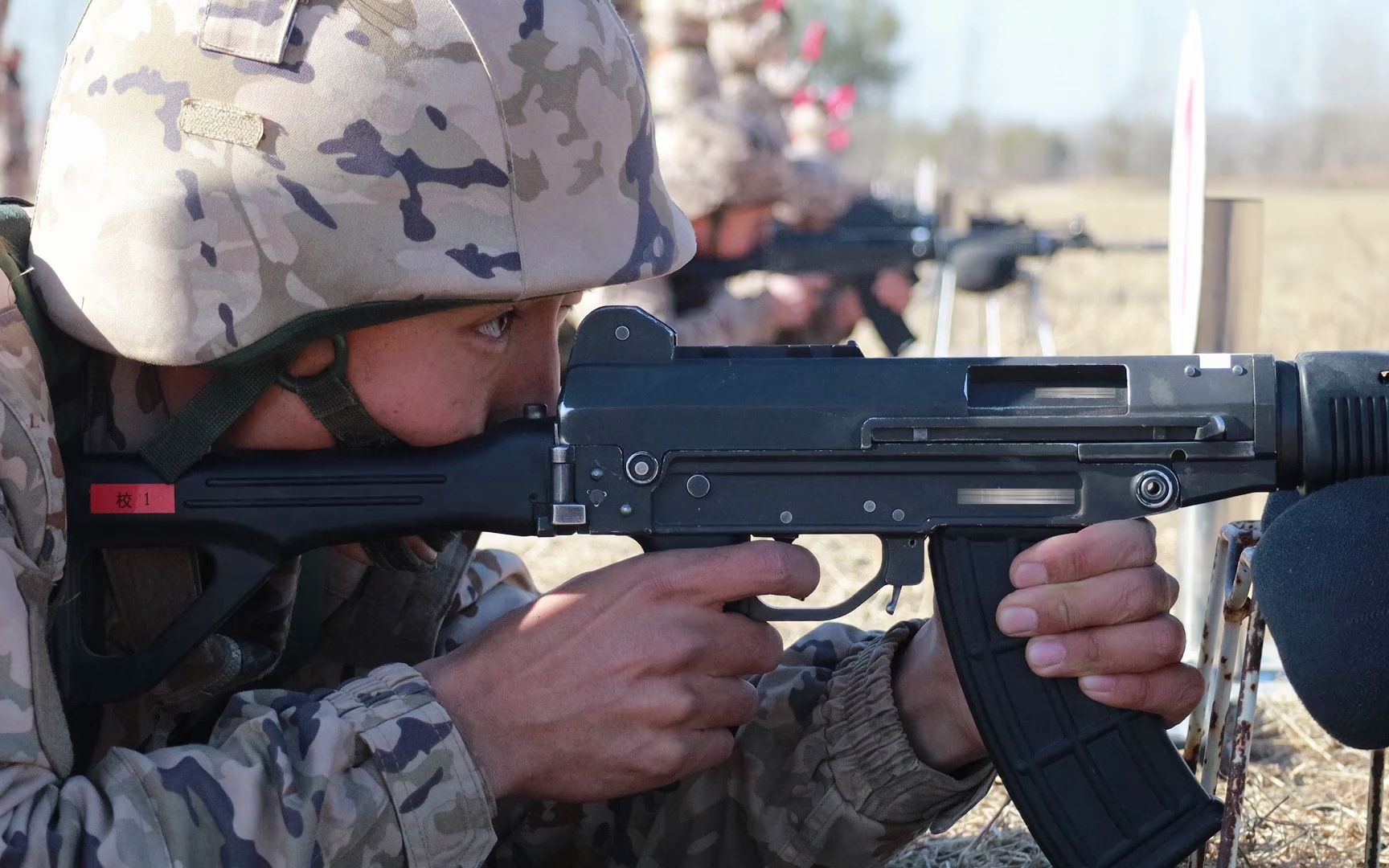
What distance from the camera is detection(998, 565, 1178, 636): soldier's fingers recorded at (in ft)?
6.15

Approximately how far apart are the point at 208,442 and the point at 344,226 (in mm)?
336

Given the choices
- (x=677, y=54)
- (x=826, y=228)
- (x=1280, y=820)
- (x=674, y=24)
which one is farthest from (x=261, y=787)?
(x=674, y=24)

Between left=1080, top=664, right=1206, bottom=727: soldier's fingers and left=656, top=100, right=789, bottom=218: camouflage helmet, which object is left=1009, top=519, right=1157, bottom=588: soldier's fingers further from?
left=656, top=100, right=789, bottom=218: camouflage helmet

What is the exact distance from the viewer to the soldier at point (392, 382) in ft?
5.78

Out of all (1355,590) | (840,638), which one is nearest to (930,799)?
(840,638)

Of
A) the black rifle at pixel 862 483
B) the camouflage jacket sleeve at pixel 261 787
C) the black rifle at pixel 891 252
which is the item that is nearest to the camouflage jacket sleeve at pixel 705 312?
the black rifle at pixel 891 252

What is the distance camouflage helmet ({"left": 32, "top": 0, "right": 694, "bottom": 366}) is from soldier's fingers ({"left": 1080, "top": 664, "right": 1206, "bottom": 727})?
0.88 meters

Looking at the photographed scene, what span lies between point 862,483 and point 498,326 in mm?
539

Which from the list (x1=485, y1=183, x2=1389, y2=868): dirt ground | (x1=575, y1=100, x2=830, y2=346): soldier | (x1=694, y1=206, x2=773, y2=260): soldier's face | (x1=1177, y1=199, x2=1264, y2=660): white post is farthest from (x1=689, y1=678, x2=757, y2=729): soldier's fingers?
(x1=694, y1=206, x2=773, y2=260): soldier's face

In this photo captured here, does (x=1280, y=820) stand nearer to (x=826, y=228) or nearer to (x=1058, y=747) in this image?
(x=1058, y=747)

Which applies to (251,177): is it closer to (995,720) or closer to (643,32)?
(995,720)

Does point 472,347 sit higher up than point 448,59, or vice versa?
point 448,59

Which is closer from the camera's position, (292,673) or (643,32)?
(292,673)

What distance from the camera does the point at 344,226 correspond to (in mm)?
1905
